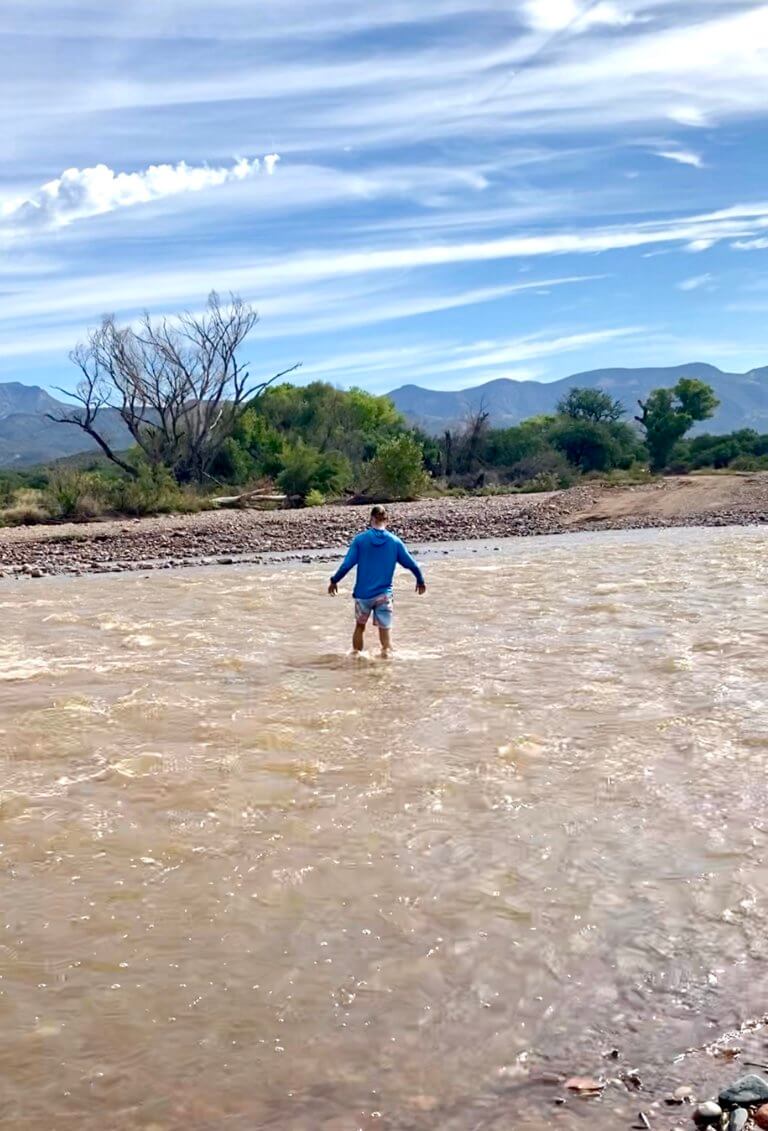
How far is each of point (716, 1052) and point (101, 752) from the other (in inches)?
208

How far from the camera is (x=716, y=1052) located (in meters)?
3.80

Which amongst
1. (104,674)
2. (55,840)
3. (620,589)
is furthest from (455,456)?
(55,840)

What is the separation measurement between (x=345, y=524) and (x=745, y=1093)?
27.7 meters

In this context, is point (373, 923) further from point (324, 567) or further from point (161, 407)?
point (161, 407)

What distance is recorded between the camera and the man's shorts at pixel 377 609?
11555mm

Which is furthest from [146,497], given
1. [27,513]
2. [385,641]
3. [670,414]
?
[670,414]

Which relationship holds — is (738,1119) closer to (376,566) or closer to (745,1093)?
(745,1093)

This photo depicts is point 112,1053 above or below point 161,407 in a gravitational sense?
below

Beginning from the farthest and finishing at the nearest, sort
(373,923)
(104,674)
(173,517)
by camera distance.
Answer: (173,517) → (104,674) → (373,923)

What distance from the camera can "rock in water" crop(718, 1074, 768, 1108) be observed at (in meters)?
3.47

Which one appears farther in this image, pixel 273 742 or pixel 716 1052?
pixel 273 742

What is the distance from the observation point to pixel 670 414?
202 feet

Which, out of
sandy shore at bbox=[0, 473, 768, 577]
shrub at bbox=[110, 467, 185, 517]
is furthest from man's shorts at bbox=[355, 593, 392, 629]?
shrub at bbox=[110, 467, 185, 517]

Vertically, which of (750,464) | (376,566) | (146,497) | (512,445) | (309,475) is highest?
(512,445)
